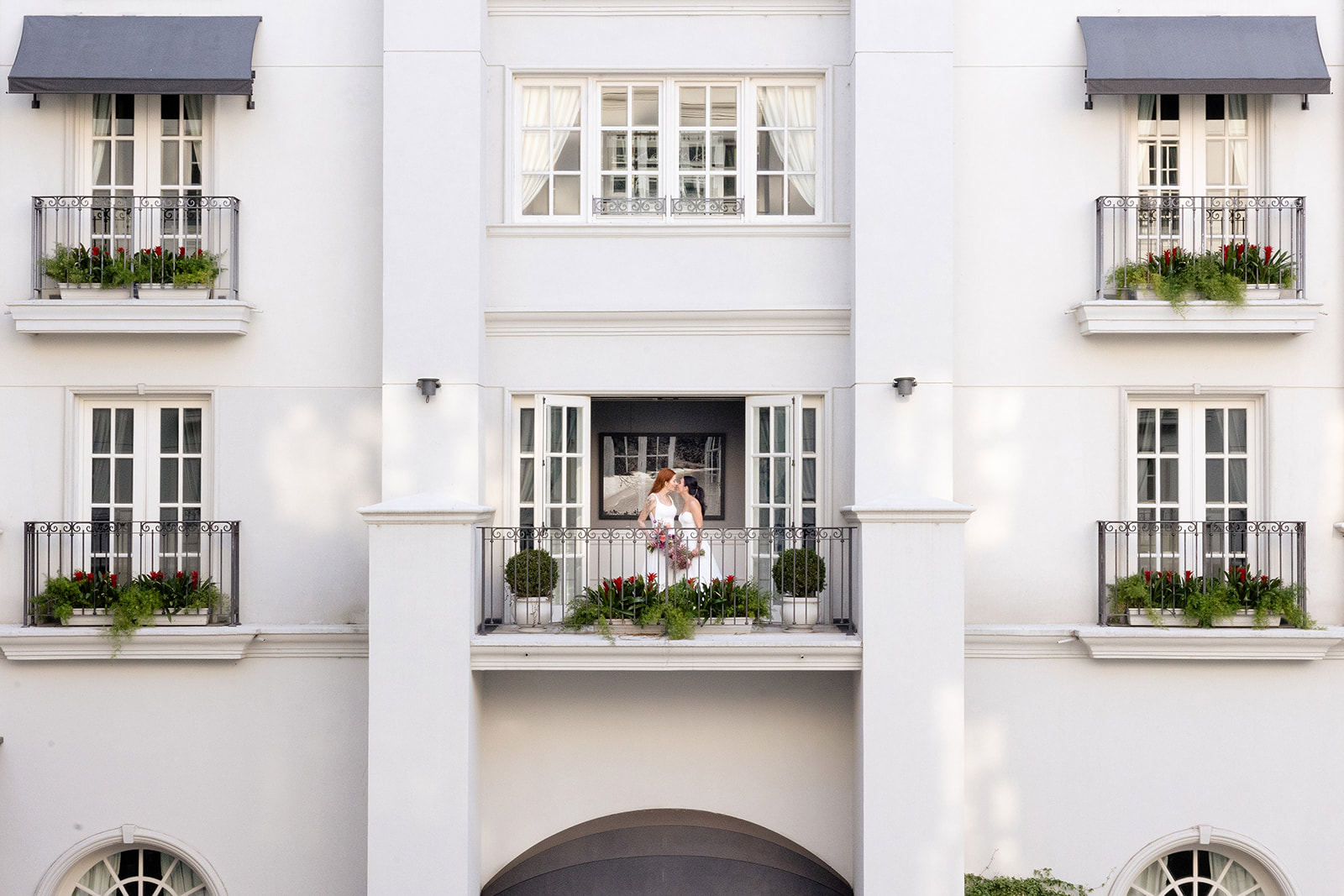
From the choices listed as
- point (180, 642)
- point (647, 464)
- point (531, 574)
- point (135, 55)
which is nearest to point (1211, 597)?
point (647, 464)

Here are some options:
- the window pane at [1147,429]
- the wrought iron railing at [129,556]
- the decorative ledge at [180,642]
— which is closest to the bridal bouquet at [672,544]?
the decorative ledge at [180,642]

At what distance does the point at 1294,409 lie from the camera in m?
10.5

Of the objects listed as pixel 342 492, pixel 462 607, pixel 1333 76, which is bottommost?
pixel 462 607

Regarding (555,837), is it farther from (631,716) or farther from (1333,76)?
(1333,76)

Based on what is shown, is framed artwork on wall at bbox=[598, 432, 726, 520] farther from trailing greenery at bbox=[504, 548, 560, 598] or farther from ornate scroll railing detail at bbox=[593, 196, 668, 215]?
ornate scroll railing detail at bbox=[593, 196, 668, 215]

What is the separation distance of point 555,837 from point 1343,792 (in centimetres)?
714

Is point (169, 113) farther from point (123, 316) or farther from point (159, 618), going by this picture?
point (159, 618)

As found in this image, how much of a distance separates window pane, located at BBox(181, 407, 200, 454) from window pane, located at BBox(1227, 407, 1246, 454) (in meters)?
9.75

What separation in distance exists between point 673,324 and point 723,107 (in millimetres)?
2160

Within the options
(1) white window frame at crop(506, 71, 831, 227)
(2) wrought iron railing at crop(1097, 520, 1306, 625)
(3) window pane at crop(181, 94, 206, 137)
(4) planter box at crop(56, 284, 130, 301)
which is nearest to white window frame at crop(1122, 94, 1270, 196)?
(1) white window frame at crop(506, 71, 831, 227)

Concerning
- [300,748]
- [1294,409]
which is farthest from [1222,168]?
[300,748]

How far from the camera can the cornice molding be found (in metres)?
10.4

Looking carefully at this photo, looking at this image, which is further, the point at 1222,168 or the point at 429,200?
the point at 1222,168

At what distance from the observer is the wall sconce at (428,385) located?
9.91 metres
